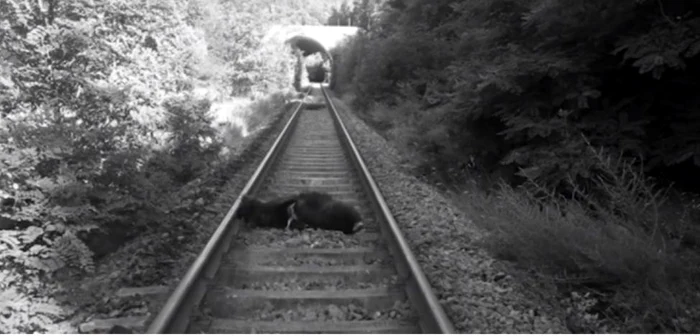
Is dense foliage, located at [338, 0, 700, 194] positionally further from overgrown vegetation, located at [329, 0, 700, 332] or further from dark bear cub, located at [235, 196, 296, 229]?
dark bear cub, located at [235, 196, 296, 229]

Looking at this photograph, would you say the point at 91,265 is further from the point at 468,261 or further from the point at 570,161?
the point at 570,161

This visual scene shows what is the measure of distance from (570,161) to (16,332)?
197 inches

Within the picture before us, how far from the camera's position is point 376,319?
11.9 ft

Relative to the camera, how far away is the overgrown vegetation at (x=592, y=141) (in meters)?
3.82

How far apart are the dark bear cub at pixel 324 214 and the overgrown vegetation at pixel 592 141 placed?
1.44 m

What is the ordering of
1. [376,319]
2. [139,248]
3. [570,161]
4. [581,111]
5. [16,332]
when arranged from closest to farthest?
1. [16,332]
2. [376,319]
3. [139,248]
4. [570,161]
5. [581,111]

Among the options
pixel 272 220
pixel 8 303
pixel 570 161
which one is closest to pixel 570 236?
pixel 570 161

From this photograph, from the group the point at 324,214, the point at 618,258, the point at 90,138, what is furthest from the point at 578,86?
the point at 90,138

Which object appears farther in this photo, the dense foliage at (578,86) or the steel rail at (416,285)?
the dense foliage at (578,86)

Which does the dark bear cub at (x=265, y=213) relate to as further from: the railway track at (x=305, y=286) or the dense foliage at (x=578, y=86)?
the dense foliage at (x=578, y=86)

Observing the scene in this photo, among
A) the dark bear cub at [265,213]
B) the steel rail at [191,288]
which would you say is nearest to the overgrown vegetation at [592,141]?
the dark bear cub at [265,213]

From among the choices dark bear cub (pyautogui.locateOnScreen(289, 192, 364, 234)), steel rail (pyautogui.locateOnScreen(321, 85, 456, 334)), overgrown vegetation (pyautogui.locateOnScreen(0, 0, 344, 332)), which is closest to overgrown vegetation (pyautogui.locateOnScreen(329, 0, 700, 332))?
steel rail (pyautogui.locateOnScreen(321, 85, 456, 334))

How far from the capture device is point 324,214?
558 centimetres

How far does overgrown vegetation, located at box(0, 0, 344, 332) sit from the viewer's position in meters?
4.13
